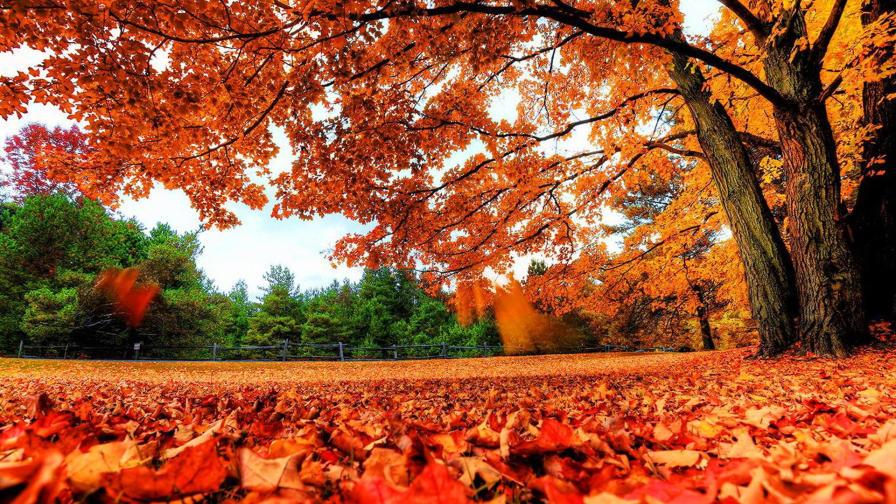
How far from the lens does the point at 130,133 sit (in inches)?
141

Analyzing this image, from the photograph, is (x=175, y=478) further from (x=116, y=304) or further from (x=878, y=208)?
(x=116, y=304)

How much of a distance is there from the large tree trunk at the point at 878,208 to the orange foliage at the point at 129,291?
23706 millimetres

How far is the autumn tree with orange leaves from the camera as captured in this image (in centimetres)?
332

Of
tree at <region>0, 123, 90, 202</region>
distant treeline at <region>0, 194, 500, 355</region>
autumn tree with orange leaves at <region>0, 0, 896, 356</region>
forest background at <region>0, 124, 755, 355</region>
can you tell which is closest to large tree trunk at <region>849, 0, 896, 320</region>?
autumn tree with orange leaves at <region>0, 0, 896, 356</region>

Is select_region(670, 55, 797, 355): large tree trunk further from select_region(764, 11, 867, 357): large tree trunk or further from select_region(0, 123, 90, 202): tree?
select_region(0, 123, 90, 202): tree

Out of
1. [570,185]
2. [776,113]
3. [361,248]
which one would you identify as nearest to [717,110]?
[776,113]

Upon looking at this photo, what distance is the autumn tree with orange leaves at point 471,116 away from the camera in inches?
131

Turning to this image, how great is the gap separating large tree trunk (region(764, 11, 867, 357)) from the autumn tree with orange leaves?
3cm

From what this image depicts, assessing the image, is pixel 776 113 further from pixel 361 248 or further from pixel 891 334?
pixel 361 248

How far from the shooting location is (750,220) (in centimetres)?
562

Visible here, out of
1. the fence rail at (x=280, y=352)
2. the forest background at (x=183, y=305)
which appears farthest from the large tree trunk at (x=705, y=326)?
the fence rail at (x=280, y=352)

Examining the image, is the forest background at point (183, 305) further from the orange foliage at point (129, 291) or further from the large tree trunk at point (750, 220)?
the large tree trunk at point (750, 220)

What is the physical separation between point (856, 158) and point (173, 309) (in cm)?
2365

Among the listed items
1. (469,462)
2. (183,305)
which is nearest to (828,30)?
(469,462)
